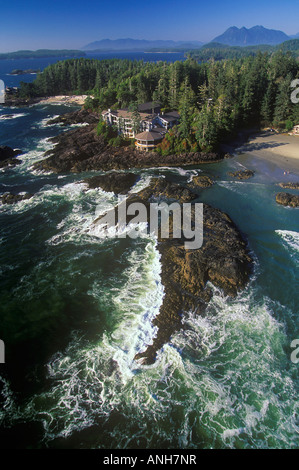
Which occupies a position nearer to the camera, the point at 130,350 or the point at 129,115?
the point at 130,350

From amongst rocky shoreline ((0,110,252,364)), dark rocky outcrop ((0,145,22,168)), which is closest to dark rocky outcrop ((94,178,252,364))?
rocky shoreline ((0,110,252,364))

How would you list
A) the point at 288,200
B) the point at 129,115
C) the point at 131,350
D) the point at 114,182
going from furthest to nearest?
the point at 129,115 → the point at 114,182 → the point at 288,200 → the point at 131,350

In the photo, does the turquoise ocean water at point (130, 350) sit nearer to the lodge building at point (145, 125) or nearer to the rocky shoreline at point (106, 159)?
the rocky shoreline at point (106, 159)

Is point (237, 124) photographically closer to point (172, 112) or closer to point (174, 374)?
point (172, 112)

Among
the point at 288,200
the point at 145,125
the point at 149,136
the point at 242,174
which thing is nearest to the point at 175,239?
the point at 288,200

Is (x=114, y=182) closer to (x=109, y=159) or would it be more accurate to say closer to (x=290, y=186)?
(x=109, y=159)
